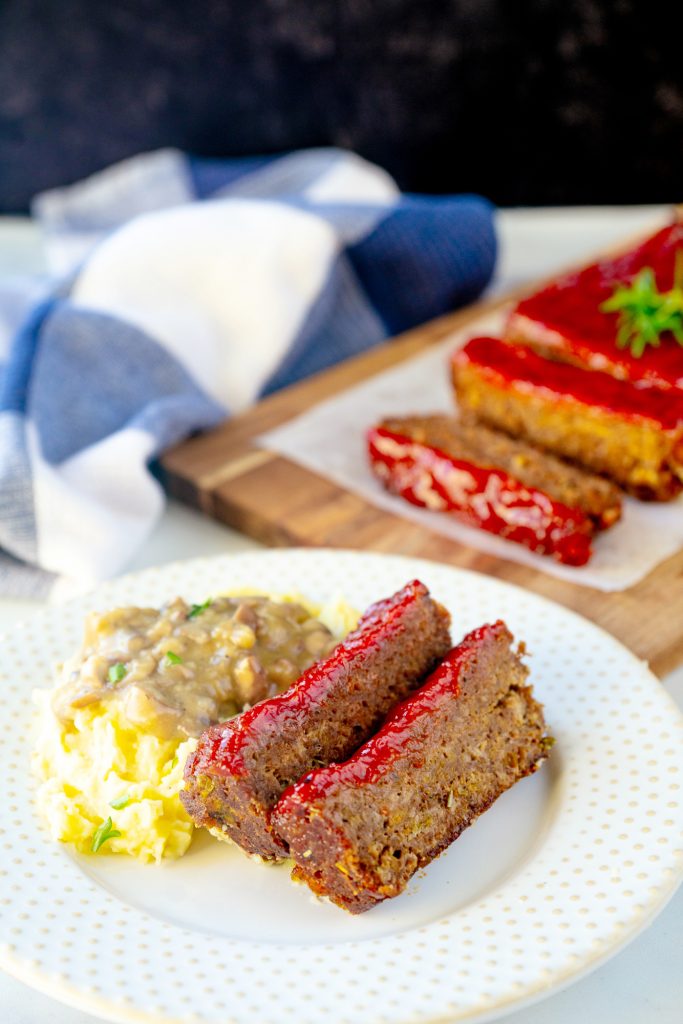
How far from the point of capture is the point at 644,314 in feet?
16.5

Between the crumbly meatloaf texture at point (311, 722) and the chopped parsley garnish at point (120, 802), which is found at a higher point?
the crumbly meatloaf texture at point (311, 722)

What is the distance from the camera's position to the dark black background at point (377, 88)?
6996 millimetres

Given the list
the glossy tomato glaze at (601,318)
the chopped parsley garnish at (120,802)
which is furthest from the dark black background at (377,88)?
the chopped parsley garnish at (120,802)

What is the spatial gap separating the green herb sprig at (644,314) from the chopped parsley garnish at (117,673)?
2.60m

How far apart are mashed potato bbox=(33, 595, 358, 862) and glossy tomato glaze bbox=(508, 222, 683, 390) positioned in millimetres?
2629

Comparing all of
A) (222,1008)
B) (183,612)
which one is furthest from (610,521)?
(222,1008)

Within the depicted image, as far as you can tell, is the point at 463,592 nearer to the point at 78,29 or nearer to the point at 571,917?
the point at 571,917

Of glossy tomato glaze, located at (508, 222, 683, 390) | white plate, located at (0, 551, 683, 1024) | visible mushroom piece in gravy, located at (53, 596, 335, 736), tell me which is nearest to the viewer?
white plate, located at (0, 551, 683, 1024)

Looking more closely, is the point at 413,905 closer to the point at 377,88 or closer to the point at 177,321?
the point at 177,321

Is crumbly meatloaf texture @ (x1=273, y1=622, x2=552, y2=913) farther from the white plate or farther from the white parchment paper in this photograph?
the white parchment paper

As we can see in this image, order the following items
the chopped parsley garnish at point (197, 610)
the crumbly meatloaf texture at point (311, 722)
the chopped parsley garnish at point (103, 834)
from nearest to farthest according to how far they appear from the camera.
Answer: the crumbly meatloaf texture at point (311, 722) < the chopped parsley garnish at point (103, 834) < the chopped parsley garnish at point (197, 610)

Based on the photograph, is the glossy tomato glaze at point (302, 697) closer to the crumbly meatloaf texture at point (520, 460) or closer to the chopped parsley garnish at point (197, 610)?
the chopped parsley garnish at point (197, 610)

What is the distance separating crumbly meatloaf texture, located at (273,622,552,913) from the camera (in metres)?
2.73

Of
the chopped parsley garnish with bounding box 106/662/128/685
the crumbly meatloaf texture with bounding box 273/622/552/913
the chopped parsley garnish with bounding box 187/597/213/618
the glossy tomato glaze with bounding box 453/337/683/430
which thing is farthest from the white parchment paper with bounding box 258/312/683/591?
the chopped parsley garnish with bounding box 106/662/128/685
